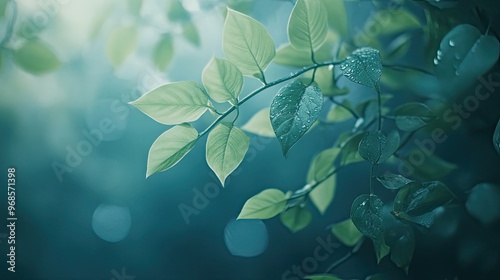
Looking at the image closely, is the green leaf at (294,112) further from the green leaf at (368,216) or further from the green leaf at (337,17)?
the green leaf at (337,17)

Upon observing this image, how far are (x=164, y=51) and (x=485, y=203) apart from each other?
437 mm

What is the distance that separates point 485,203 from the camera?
20.8 inches

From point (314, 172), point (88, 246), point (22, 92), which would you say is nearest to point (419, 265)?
point (314, 172)

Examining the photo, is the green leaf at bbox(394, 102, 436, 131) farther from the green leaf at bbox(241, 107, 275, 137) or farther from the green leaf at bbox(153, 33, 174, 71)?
the green leaf at bbox(153, 33, 174, 71)

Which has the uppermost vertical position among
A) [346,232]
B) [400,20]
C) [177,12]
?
[177,12]

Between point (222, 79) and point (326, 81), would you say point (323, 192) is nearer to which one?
point (326, 81)

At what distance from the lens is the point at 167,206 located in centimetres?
74

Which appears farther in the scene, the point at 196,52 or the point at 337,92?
the point at 196,52

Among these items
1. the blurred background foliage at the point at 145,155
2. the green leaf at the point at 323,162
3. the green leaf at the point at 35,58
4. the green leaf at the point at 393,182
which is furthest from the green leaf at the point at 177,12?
the green leaf at the point at 393,182

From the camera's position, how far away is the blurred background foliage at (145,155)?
618mm

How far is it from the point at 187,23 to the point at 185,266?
369 mm

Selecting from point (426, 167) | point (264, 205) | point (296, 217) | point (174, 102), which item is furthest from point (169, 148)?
point (426, 167)

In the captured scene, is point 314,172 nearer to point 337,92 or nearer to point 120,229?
point 337,92

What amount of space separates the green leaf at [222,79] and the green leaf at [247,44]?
0.04 ft
